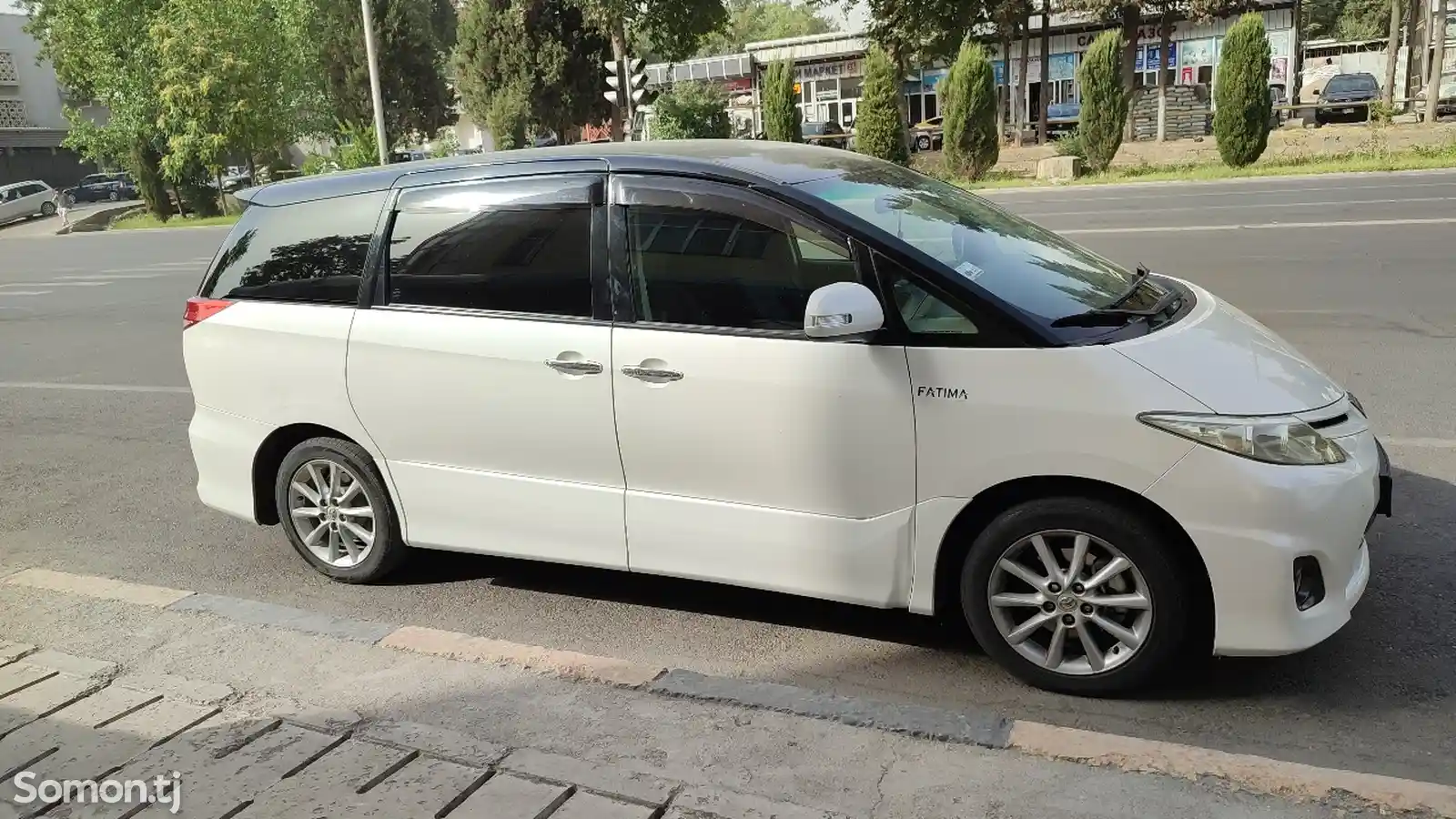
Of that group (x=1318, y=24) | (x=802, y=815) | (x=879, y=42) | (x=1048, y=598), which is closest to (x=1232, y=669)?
(x=1048, y=598)

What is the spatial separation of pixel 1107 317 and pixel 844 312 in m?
0.90

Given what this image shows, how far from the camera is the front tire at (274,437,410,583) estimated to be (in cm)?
473

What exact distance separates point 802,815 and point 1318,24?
83908mm

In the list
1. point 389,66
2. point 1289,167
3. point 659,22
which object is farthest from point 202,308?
point 389,66

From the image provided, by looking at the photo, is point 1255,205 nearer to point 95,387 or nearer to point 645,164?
point 95,387

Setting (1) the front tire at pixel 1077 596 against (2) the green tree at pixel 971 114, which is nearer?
(1) the front tire at pixel 1077 596

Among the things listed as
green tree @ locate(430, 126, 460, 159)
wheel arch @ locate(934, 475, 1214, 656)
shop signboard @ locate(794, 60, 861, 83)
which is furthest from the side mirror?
shop signboard @ locate(794, 60, 861, 83)

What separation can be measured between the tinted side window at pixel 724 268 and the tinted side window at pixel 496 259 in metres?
0.24

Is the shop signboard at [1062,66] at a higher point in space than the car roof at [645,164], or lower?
higher

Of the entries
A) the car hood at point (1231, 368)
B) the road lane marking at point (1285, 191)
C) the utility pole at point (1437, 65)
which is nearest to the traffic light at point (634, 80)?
the road lane marking at point (1285, 191)

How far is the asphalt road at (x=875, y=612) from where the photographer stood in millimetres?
3475

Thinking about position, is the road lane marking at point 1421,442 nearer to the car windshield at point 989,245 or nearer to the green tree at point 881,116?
the car windshield at point 989,245

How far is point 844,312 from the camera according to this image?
354 centimetres

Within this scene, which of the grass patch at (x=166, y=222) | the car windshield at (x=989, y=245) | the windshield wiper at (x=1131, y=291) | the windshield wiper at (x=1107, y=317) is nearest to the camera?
the windshield wiper at (x=1107, y=317)
